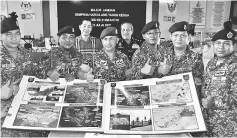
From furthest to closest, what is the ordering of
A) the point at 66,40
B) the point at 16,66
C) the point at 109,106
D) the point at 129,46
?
the point at 129,46 → the point at 66,40 → the point at 16,66 → the point at 109,106

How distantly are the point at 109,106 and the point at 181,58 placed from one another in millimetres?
601

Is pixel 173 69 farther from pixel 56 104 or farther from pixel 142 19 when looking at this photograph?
pixel 56 104

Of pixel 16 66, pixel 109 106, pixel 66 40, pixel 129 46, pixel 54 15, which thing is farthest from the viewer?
pixel 54 15

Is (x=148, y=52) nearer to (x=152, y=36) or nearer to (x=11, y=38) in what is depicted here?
(x=152, y=36)

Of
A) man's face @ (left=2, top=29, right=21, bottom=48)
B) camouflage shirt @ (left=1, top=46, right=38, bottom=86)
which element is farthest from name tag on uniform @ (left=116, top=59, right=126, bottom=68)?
man's face @ (left=2, top=29, right=21, bottom=48)

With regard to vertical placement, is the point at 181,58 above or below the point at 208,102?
above

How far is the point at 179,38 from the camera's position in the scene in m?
1.65

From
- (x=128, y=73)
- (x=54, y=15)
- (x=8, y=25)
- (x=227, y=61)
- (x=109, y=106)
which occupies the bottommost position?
(x=109, y=106)

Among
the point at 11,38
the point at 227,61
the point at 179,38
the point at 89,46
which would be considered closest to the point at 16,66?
the point at 11,38

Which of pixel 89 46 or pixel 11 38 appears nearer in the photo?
pixel 11 38

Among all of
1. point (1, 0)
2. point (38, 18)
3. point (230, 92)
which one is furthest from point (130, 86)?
point (1, 0)

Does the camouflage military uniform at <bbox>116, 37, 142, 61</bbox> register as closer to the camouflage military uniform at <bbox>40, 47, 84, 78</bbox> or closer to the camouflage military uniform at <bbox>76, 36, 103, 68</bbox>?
the camouflage military uniform at <bbox>76, 36, 103, 68</bbox>

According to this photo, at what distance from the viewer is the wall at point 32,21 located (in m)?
2.01

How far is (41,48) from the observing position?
6.26 feet
